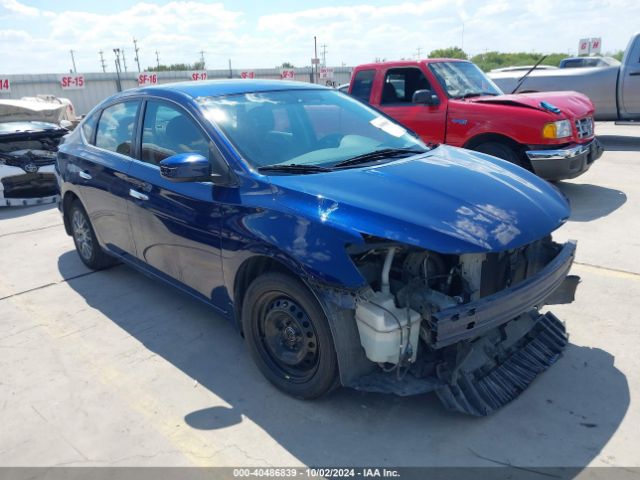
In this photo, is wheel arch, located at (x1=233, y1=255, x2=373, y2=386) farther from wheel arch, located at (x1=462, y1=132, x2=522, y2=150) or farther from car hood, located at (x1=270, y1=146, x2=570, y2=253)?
wheel arch, located at (x1=462, y1=132, x2=522, y2=150)

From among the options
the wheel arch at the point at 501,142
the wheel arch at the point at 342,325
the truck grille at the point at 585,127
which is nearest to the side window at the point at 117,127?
the wheel arch at the point at 342,325

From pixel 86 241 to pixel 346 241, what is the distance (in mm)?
3645

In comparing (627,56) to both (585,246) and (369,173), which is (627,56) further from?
(369,173)

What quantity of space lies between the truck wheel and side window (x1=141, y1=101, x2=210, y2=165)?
4672 mm

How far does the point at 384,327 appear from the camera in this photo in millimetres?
2574

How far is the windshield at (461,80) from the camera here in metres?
7.45

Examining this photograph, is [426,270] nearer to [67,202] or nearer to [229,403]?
[229,403]

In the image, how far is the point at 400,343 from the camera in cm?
263

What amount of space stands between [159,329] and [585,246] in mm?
4194

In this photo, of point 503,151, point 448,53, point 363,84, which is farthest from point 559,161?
point 448,53

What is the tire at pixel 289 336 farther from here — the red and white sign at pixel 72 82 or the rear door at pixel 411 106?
the red and white sign at pixel 72 82

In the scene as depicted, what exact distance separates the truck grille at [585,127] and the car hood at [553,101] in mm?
81

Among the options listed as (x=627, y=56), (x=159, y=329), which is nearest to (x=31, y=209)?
(x=159, y=329)

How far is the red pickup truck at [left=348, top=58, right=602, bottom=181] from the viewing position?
6.53 metres
